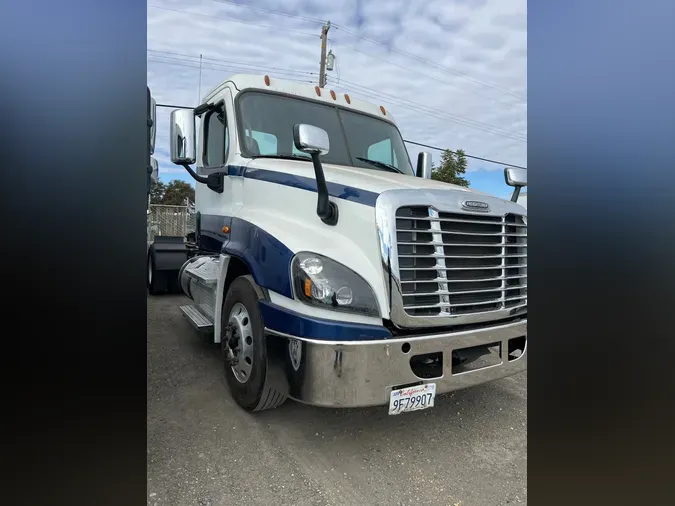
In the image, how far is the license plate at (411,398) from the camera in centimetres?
230

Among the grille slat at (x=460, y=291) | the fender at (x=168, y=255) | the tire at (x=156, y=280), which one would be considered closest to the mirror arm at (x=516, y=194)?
the grille slat at (x=460, y=291)

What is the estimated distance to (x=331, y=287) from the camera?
93.6 inches

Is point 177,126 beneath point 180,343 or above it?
above

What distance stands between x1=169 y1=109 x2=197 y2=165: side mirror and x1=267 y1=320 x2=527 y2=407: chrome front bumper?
2.21 m

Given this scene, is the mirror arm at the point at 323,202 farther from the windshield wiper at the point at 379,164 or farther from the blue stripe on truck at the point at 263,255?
the windshield wiper at the point at 379,164

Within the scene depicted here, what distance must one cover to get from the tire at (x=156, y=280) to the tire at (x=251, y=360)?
4790mm

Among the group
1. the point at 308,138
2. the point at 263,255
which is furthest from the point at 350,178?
the point at 263,255

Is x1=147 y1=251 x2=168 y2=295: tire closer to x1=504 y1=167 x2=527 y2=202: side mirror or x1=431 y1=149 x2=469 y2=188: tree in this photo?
x1=431 y1=149 x2=469 y2=188: tree

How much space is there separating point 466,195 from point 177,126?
2.62 m

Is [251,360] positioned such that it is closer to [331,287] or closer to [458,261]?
[331,287]
